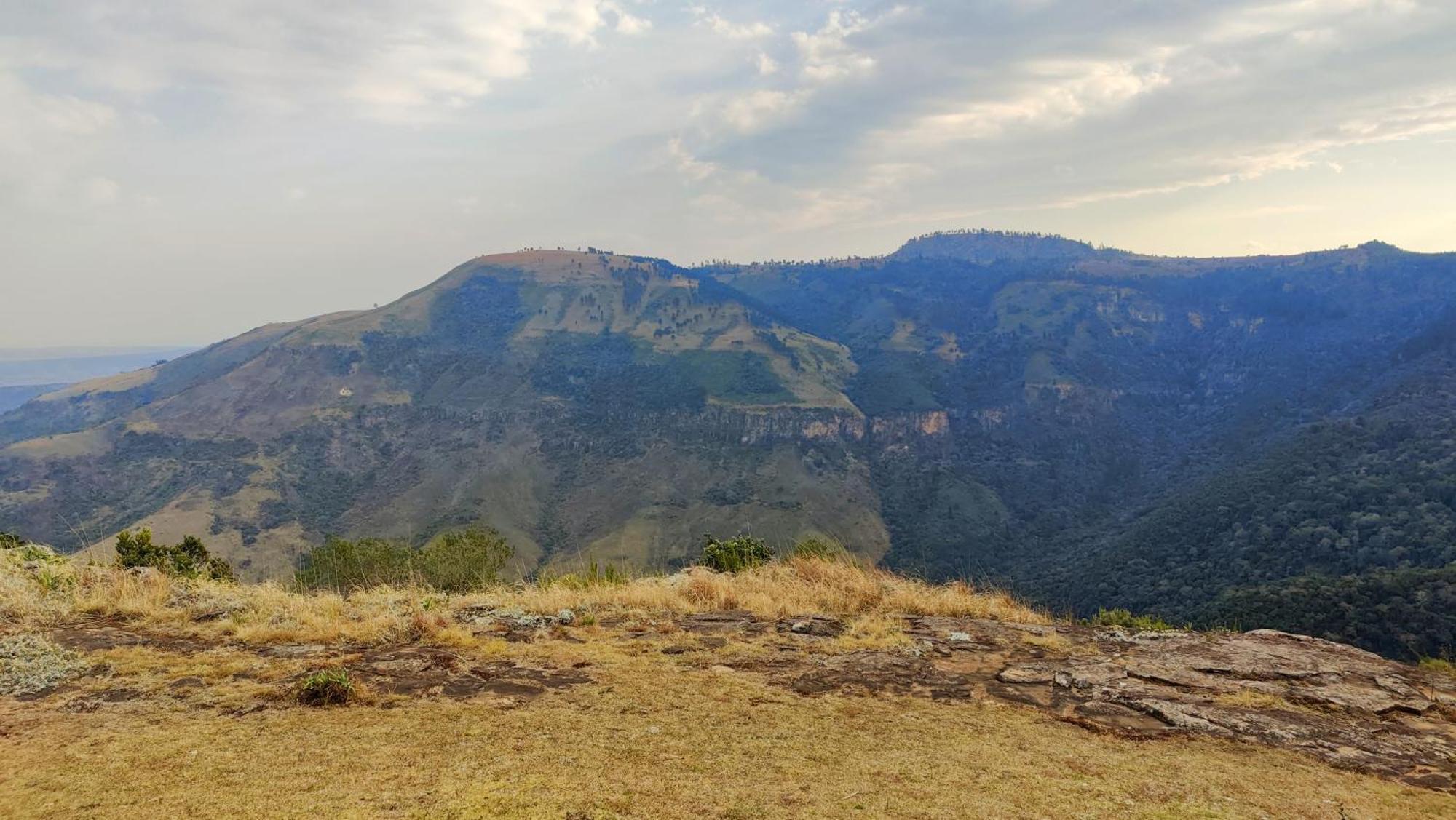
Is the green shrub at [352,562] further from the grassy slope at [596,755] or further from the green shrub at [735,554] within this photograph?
the grassy slope at [596,755]

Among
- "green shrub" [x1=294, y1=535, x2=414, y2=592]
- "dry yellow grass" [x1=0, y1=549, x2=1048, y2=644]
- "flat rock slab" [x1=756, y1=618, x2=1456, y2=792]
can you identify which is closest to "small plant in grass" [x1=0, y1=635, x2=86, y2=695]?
"dry yellow grass" [x1=0, y1=549, x2=1048, y2=644]

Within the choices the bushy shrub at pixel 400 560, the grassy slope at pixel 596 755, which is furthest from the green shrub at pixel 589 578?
the bushy shrub at pixel 400 560

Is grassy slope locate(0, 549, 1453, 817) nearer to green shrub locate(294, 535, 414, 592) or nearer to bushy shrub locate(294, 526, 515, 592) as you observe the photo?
bushy shrub locate(294, 526, 515, 592)

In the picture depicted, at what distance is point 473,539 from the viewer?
3156 cm

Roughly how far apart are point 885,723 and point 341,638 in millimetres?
7015

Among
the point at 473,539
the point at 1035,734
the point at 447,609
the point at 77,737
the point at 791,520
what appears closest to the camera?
the point at 77,737

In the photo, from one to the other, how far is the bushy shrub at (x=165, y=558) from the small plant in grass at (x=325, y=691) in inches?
317

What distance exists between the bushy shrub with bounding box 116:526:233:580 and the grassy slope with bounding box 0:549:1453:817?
4871 mm

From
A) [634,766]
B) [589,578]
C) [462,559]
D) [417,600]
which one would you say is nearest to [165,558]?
[417,600]

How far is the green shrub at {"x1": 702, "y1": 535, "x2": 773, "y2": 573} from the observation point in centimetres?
1647

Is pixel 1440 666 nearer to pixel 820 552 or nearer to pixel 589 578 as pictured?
pixel 820 552

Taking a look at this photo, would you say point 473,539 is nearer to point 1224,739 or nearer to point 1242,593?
point 1224,739

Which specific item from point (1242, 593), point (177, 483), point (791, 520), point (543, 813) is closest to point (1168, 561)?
point (1242, 593)

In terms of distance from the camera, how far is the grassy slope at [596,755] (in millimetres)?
5020
